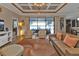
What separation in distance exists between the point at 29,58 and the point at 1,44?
6.11 meters

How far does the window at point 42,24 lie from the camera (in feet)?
50.1

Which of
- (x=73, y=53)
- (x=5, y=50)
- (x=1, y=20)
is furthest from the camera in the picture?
(x=1, y=20)

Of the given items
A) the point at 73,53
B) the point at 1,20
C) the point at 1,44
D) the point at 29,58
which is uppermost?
the point at 1,20

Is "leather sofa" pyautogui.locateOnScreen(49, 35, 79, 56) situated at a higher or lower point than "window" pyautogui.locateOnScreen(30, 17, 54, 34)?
lower

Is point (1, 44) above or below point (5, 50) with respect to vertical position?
below

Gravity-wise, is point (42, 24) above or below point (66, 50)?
above

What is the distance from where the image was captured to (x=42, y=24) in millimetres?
15500

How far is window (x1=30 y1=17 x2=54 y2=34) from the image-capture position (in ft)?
50.1

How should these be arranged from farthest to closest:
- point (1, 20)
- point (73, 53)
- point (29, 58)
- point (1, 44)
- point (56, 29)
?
1. point (56, 29)
2. point (1, 20)
3. point (1, 44)
4. point (73, 53)
5. point (29, 58)

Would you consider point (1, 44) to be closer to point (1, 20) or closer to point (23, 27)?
point (1, 20)

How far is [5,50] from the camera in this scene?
8.05 feet

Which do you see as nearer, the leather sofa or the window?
the leather sofa

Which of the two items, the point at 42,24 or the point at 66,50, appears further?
the point at 42,24

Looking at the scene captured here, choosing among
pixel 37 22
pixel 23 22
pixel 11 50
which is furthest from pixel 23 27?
pixel 11 50
